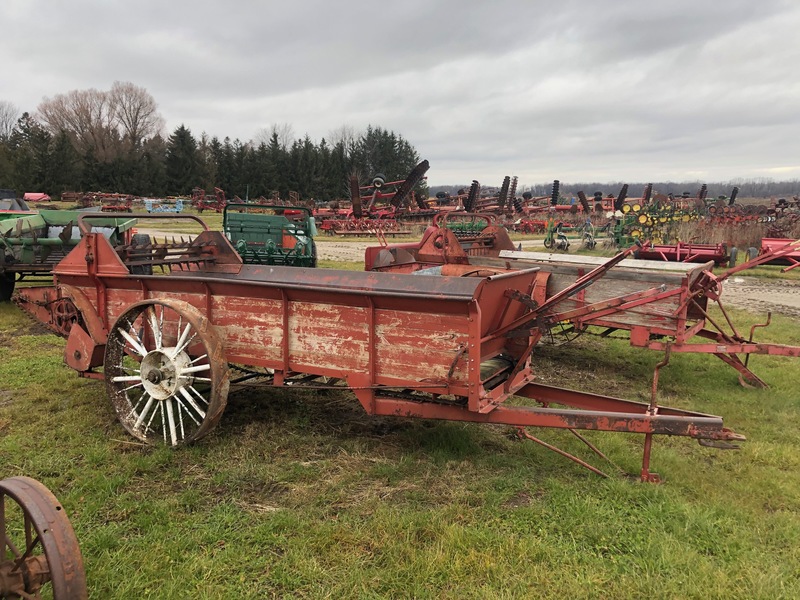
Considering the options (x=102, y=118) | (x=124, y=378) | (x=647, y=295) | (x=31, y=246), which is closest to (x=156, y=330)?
(x=124, y=378)


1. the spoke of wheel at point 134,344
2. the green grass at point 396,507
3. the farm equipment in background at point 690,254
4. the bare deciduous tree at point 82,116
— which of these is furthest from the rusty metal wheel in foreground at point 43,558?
the bare deciduous tree at point 82,116

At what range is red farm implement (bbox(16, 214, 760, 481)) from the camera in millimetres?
3428

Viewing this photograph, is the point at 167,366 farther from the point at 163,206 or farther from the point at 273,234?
the point at 163,206

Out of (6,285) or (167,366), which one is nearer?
(167,366)

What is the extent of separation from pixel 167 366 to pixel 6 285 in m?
7.27

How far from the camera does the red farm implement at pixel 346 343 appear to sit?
3428 millimetres

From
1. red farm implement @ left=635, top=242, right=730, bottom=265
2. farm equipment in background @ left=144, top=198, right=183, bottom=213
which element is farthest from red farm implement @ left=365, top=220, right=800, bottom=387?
farm equipment in background @ left=144, top=198, right=183, bottom=213

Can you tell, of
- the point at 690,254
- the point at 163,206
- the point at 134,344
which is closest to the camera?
the point at 134,344

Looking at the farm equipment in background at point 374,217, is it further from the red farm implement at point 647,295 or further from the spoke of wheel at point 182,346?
the spoke of wheel at point 182,346

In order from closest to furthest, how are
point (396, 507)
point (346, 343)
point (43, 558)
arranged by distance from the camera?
point (43, 558) < point (396, 507) < point (346, 343)

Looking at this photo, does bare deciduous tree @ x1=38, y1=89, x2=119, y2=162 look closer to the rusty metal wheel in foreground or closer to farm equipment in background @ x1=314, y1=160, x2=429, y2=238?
farm equipment in background @ x1=314, y1=160, x2=429, y2=238

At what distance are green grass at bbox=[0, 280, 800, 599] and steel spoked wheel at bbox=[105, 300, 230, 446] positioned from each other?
0.20m

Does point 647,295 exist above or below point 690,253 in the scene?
above

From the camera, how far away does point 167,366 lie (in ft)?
12.8
